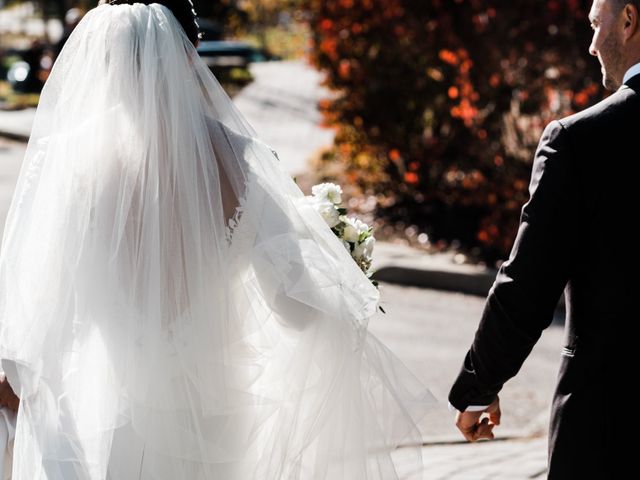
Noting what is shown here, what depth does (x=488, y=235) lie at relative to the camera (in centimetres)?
941

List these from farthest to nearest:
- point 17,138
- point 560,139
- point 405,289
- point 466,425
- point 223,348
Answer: point 17,138 < point 405,289 < point 466,425 < point 223,348 < point 560,139

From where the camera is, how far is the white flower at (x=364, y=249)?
11.3 ft

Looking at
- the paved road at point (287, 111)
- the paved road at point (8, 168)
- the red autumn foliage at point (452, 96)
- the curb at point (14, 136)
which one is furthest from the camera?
the curb at point (14, 136)

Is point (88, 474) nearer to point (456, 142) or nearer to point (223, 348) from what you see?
point (223, 348)

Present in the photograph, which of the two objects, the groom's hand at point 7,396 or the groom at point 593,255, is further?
the groom's hand at point 7,396

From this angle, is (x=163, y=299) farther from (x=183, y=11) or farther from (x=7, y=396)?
(x=183, y=11)

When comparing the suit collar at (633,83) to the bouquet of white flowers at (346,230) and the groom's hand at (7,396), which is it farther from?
the groom's hand at (7,396)

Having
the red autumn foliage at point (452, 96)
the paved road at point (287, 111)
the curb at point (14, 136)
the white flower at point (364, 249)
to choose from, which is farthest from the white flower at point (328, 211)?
the curb at point (14, 136)

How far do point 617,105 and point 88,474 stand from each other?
5.62 feet

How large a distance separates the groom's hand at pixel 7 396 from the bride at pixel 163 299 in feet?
0.26

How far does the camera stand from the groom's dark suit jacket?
8.97 feet

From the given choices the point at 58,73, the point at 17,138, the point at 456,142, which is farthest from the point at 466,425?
the point at 17,138

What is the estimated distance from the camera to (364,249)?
346cm

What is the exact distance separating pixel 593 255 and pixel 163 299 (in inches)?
45.6
